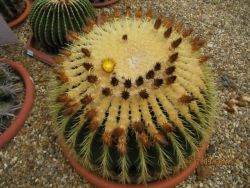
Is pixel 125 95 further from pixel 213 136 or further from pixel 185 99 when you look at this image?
pixel 213 136

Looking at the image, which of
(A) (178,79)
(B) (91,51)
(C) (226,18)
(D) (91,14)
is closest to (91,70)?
(B) (91,51)

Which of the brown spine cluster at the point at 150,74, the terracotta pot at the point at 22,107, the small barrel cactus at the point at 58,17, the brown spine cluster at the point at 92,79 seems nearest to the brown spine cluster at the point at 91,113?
the brown spine cluster at the point at 92,79

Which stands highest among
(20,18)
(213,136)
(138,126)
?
(138,126)

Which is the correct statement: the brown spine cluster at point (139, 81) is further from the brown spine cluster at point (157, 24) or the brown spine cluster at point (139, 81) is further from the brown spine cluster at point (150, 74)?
the brown spine cluster at point (157, 24)

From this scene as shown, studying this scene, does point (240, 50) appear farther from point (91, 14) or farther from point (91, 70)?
point (91, 70)

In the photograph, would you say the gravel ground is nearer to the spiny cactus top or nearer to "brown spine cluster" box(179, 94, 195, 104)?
the spiny cactus top

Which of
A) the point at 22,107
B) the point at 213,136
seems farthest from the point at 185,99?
the point at 22,107
